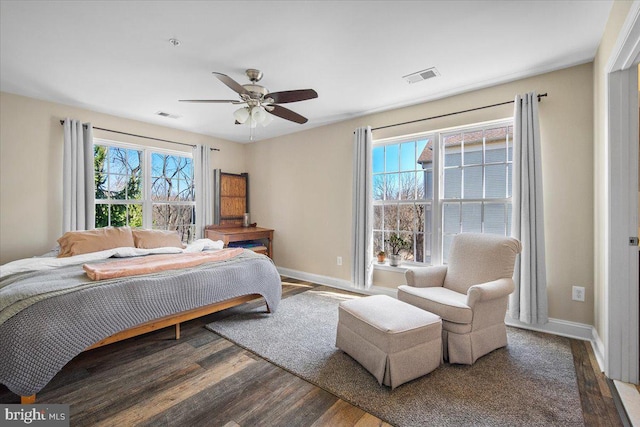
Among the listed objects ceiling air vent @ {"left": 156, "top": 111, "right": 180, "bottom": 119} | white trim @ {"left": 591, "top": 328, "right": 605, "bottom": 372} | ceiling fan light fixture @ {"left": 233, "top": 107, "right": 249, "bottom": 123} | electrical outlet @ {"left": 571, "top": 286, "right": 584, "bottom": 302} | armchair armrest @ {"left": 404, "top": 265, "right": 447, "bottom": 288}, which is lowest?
white trim @ {"left": 591, "top": 328, "right": 605, "bottom": 372}

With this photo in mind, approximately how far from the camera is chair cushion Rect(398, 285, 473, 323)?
2.10 metres

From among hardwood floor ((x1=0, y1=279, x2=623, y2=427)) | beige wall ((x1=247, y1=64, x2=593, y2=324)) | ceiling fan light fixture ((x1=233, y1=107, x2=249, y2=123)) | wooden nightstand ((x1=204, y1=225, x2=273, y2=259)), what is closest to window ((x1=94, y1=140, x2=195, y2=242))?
wooden nightstand ((x1=204, y1=225, x2=273, y2=259))

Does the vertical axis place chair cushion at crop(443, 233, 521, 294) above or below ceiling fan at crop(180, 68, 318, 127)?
below

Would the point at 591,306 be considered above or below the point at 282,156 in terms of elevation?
below

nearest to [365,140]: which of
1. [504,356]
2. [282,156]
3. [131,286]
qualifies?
[282,156]

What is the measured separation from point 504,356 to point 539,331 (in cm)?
77

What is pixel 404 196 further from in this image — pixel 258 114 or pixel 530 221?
pixel 258 114

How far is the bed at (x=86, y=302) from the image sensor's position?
5.43ft

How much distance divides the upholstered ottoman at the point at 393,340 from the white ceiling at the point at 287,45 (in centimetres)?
209

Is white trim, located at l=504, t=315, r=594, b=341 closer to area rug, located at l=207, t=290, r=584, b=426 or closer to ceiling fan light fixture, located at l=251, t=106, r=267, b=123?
area rug, located at l=207, t=290, r=584, b=426

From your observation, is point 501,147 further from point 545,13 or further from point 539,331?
point 539,331

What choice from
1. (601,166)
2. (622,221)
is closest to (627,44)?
(601,166)

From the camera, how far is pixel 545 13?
193cm

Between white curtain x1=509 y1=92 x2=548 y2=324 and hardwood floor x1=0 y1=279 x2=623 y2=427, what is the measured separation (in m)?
0.41
